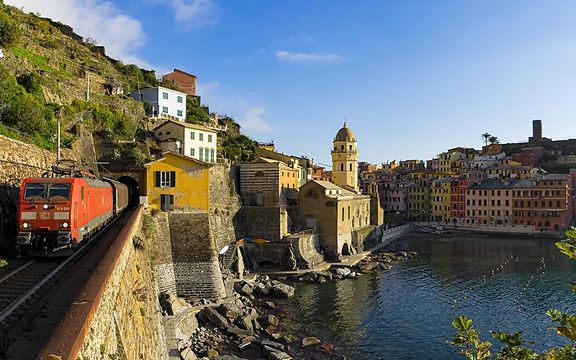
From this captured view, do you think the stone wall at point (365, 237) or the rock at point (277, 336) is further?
the stone wall at point (365, 237)

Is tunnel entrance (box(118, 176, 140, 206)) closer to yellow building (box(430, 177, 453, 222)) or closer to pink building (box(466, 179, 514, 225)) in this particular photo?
pink building (box(466, 179, 514, 225))

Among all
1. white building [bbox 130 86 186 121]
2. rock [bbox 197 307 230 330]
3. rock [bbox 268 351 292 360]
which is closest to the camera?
rock [bbox 268 351 292 360]

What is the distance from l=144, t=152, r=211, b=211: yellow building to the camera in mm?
35219

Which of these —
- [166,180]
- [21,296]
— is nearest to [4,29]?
[166,180]

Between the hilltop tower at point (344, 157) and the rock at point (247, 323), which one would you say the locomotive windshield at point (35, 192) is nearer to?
the rock at point (247, 323)

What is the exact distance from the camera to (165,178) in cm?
3547

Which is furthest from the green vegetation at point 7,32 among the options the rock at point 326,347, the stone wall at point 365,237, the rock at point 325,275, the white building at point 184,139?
the stone wall at point 365,237

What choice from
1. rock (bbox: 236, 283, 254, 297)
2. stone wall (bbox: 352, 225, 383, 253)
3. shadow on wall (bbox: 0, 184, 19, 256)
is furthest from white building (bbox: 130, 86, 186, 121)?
shadow on wall (bbox: 0, 184, 19, 256)

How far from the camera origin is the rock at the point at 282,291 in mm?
37094

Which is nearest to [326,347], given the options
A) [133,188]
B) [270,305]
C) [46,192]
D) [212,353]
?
[212,353]

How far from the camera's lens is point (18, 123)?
88.5 ft

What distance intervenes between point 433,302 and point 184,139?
31312mm

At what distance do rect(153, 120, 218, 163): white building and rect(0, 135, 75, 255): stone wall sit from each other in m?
29.9

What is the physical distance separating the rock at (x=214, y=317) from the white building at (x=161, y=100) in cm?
3861
